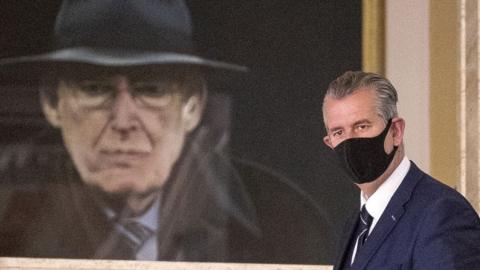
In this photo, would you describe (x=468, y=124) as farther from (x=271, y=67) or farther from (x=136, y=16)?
(x=136, y=16)

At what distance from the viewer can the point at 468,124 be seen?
4980 millimetres

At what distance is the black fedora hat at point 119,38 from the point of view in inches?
225

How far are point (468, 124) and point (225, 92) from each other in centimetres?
142

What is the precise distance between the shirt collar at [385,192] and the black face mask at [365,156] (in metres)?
0.03

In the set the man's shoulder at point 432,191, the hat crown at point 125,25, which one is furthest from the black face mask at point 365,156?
the hat crown at point 125,25

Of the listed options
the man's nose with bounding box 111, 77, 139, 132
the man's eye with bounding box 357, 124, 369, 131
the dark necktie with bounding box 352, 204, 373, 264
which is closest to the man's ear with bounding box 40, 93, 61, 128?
the man's nose with bounding box 111, 77, 139, 132

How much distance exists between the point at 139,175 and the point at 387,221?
3.13 m

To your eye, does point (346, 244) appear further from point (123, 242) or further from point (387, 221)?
point (123, 242)

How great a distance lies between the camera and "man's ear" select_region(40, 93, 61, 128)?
5.69 meters

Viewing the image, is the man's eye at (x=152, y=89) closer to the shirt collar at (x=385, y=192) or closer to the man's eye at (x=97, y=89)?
the man's eye at (x=97, y=89)

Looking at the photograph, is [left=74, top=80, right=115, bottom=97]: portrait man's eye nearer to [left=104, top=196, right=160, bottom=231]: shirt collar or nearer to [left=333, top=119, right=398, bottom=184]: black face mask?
[left=104, top=196, right=160, bottom=231]: shirt collar

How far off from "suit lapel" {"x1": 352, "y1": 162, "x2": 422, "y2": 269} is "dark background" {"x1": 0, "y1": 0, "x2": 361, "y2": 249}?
113 inches

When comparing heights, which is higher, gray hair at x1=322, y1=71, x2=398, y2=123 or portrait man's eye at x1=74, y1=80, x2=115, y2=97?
gray hair at x1=322, y1=71, x2=398, y2=123

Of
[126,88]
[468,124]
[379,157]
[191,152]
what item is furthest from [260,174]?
[379,157]
